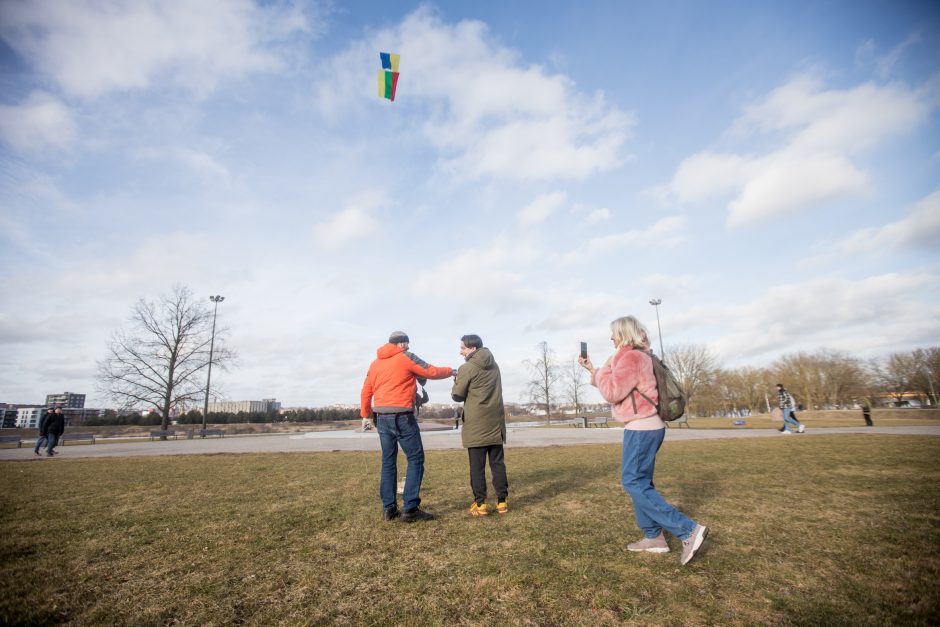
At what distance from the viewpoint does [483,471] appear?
5.06 meters

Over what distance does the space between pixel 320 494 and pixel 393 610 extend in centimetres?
420

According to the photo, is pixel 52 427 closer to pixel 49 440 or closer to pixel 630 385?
pixel 49 440

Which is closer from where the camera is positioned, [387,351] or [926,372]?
[387,351]

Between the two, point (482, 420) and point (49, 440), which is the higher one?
point (482, 420)

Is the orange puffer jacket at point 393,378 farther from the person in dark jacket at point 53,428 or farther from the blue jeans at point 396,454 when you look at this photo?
the person in dark jacket at point 53,428

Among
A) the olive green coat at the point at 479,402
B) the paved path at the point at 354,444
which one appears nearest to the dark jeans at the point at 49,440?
the paved path at the point at 354,444

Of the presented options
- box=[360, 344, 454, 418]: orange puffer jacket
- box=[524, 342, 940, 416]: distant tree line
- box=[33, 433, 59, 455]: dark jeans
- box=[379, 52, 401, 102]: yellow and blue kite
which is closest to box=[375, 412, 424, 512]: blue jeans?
box=[360, 344, 454, 418]: orange puffer jacket

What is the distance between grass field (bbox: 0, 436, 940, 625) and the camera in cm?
262

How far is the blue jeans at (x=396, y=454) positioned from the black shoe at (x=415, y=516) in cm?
8

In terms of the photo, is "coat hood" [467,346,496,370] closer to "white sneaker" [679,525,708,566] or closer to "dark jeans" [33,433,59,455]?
"white sneaker" [679,525,708,566]

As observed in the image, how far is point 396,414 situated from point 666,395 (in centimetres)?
297

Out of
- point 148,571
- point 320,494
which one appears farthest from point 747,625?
point 320,494

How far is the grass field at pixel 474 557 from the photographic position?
2.62m

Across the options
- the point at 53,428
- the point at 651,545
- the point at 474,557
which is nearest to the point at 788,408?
the point at 651,545
